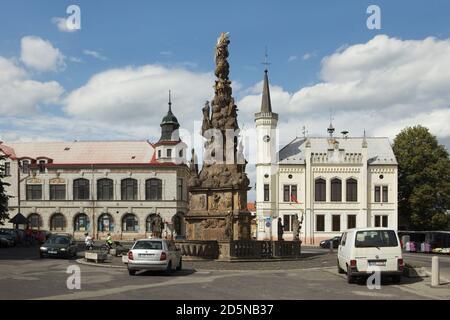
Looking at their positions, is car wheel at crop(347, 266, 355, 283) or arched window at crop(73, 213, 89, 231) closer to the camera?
car wheel at crop(347, 266, 355, 283)

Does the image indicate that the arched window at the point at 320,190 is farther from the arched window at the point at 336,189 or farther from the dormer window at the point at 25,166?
the dormer window at the point at 25,166

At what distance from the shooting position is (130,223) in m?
69.4

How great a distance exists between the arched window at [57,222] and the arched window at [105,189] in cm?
512

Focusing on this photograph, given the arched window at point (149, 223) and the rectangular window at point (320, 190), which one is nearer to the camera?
the rectangular window at point (320, 190)

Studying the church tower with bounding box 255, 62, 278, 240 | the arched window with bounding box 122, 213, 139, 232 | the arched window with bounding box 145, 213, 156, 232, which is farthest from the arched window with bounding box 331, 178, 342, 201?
the arched window with bounding box 122, 213, 139, 232

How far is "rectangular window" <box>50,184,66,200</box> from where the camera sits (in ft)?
233

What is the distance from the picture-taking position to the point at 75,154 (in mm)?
73125

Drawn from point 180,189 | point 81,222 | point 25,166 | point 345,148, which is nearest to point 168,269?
point 345,148

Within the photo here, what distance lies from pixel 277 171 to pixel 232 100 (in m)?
31.6

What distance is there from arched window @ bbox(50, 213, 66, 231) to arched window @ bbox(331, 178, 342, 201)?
31846mm

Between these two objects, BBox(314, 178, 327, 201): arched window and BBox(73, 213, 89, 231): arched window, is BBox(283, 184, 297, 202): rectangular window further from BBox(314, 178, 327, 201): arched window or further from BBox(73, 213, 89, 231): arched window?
BBox(73, 213, 89, 231): arched window

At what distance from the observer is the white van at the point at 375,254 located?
56.8 feet

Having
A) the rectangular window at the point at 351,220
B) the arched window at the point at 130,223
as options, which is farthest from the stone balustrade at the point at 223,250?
the arched window at the point at 130,223

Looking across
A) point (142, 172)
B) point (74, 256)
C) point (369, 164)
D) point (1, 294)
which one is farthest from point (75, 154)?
point (1, 294)
